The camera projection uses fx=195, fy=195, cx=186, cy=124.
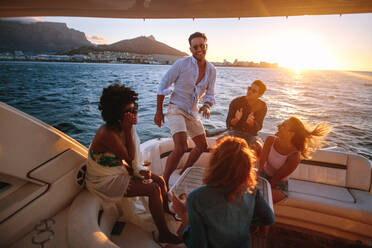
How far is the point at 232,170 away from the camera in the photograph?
3.29ft

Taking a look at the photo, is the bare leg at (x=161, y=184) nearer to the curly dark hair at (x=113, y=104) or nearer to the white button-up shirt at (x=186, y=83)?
the curly dark hair at (x=113, y=104)

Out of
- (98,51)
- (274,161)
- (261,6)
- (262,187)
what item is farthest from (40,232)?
(98,51)

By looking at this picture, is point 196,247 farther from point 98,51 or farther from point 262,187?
point 98,51

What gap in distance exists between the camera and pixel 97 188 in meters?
1.59

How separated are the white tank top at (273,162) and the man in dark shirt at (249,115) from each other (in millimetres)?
561

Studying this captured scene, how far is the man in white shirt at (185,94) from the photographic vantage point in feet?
7.55

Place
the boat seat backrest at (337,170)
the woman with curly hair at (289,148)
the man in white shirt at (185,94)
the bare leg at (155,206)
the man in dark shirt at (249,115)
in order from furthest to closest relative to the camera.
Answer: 1. the man in dark shirt at (249,115)
2. the boat seat backrest at (337,170)
3. the man in white shirt at (185,94)
4. the woman with curly hair at (289,148)
5. the bare leg at (155,206)

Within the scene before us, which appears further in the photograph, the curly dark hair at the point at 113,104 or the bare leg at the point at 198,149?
the bare leg at the point at 198,149

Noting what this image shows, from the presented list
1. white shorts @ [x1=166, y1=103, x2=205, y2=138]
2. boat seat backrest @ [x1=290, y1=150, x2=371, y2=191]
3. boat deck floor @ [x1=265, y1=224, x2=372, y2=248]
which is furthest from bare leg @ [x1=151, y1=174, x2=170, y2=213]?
boat seat backrest @ [x1=290, y1=150, x2=371, y2=191]

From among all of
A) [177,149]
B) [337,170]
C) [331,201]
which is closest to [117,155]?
[177,149]

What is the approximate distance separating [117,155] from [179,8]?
1427 millimetres

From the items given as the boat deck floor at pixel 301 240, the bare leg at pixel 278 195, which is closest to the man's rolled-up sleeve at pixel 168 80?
the bare leg at pixel 278 195

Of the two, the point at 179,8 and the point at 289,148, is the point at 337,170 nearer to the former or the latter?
the point at 289,148

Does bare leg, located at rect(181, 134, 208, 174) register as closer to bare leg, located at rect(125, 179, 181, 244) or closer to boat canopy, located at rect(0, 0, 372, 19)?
bare leg, located at rect(125, 179, 181, 244)
